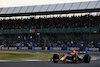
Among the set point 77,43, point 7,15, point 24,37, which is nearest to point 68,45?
point 77,43

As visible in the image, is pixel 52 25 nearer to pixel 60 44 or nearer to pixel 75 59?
pixel 60 44

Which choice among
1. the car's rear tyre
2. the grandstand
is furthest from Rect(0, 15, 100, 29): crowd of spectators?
the car's rear tyre

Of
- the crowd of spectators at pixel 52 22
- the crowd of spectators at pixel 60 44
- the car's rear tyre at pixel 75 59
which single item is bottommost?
the car's rear tyre at pixel 75 59

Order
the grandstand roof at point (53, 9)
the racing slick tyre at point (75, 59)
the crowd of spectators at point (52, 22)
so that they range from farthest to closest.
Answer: the crowd of spectators at point (52, 22)
the grandstand roof at point (53, 9)
the racing slick tyre at point (75, 59)

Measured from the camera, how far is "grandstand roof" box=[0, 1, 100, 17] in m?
43.3

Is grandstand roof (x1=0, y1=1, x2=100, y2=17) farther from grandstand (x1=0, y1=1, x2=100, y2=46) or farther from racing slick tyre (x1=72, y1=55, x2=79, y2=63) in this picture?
racing slick tyre (x1=72, y1=55, x2=79, y2=63)

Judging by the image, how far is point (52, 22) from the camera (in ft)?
162

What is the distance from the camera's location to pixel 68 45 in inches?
1692

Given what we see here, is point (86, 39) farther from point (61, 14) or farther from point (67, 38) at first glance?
point (61, 14)

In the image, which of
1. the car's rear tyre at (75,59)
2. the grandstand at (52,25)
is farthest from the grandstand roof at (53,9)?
the car's rear tyre at (75,59)

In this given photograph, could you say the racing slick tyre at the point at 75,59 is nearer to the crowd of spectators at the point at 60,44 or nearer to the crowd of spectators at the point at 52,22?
the crowd of spectators at the point at 60,44

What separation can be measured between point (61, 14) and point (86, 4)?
6512 mm

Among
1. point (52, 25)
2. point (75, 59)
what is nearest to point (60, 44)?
point (52, 25)

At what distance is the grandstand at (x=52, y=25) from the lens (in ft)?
146
